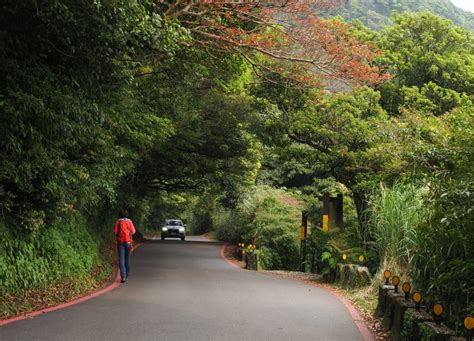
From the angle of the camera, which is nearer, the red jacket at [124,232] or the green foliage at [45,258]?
the green foliage at [45,258]

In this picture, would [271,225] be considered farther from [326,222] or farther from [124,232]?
[124,232]

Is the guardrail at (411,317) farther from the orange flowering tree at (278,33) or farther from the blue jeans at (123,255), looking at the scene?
the blue jeans at (123,255)

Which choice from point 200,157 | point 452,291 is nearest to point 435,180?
point 452,291

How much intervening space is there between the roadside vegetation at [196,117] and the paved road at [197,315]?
3.61 feet

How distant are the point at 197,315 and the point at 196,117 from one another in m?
15.2

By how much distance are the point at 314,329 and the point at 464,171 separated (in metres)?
3.15

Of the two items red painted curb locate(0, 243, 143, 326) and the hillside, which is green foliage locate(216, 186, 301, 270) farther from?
the hillside

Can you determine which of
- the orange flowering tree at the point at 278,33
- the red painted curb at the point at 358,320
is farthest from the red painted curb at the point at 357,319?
the orange flowering tree at the point at 278,33

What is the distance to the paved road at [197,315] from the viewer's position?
735 cm

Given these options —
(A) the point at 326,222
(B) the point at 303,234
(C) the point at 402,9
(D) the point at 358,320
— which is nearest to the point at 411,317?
(D) the point at 358,320

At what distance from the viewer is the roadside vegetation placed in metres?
7.97

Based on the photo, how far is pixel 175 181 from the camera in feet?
113

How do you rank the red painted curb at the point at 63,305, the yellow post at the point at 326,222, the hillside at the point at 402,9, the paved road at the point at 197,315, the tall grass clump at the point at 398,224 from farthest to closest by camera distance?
the hillside at the point at 402,9
the yellow post at the point at 326,222
the tall grass clump at the point at 398,224
the red painted curb at the point at 63,305
the paved road at the point at 197,315

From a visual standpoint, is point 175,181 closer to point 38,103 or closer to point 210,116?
point 210,116
